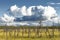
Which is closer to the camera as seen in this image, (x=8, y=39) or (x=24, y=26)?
(x=8, y=39)

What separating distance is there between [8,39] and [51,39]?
5.42m

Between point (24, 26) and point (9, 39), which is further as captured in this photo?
point (24, 26)

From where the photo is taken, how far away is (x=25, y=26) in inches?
1779

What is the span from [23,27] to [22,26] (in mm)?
1168

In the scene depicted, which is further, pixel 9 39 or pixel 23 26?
pixel 23 26

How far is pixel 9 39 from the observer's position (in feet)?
89.6

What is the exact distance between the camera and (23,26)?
152 ft

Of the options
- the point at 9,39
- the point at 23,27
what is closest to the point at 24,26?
the point at 23,27

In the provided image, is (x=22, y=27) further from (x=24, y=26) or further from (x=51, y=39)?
(x=51, y=39)

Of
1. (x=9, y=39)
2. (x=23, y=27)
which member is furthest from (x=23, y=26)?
(x=9, y=39)

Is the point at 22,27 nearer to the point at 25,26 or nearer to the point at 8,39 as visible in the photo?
the point at 25,26

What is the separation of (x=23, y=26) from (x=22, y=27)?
54.9 inches

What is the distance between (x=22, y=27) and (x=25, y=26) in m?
2.59

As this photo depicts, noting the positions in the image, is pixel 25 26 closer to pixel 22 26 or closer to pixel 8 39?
pixel 22 26
